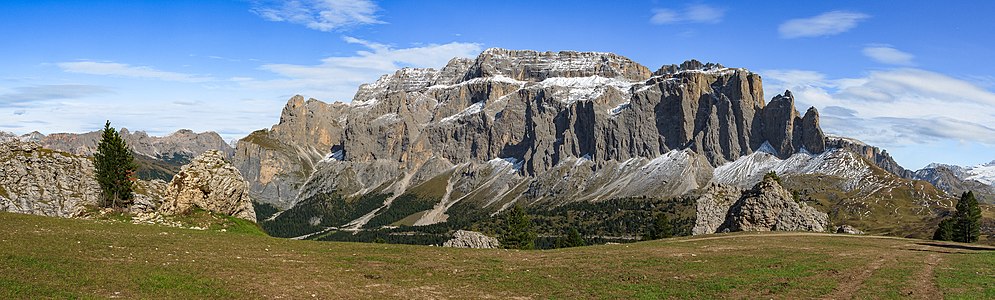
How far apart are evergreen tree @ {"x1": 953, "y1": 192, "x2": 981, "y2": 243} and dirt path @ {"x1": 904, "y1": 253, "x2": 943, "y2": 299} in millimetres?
86694

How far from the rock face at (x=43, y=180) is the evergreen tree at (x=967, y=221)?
16038 cm

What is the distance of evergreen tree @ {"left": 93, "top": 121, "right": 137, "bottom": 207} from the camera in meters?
83.6

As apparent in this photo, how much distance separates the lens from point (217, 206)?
73.0m

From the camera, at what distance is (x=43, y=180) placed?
13688 centimetres

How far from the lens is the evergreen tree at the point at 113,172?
8356cm

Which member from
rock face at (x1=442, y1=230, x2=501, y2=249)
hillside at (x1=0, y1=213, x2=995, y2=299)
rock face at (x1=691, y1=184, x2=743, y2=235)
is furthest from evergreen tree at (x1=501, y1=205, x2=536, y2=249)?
hillside at (x1=0, y1=213, x2=995, y2=299)

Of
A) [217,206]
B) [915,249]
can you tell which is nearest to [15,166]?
[217,206]

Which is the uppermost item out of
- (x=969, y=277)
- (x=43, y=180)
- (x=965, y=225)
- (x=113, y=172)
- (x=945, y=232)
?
(x=113, y=172)

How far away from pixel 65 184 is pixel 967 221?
17507 cm

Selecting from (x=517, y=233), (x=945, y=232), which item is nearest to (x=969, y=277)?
(x=517, y=233)

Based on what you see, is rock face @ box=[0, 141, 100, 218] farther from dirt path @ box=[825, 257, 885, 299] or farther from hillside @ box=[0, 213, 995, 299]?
dirt path @ box=[825, 257, 885, 299]

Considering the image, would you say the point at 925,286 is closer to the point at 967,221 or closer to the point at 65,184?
the point at 967,221

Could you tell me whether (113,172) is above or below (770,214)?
above

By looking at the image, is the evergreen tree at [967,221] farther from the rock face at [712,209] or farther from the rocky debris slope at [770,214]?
the rock face at [712,209]
